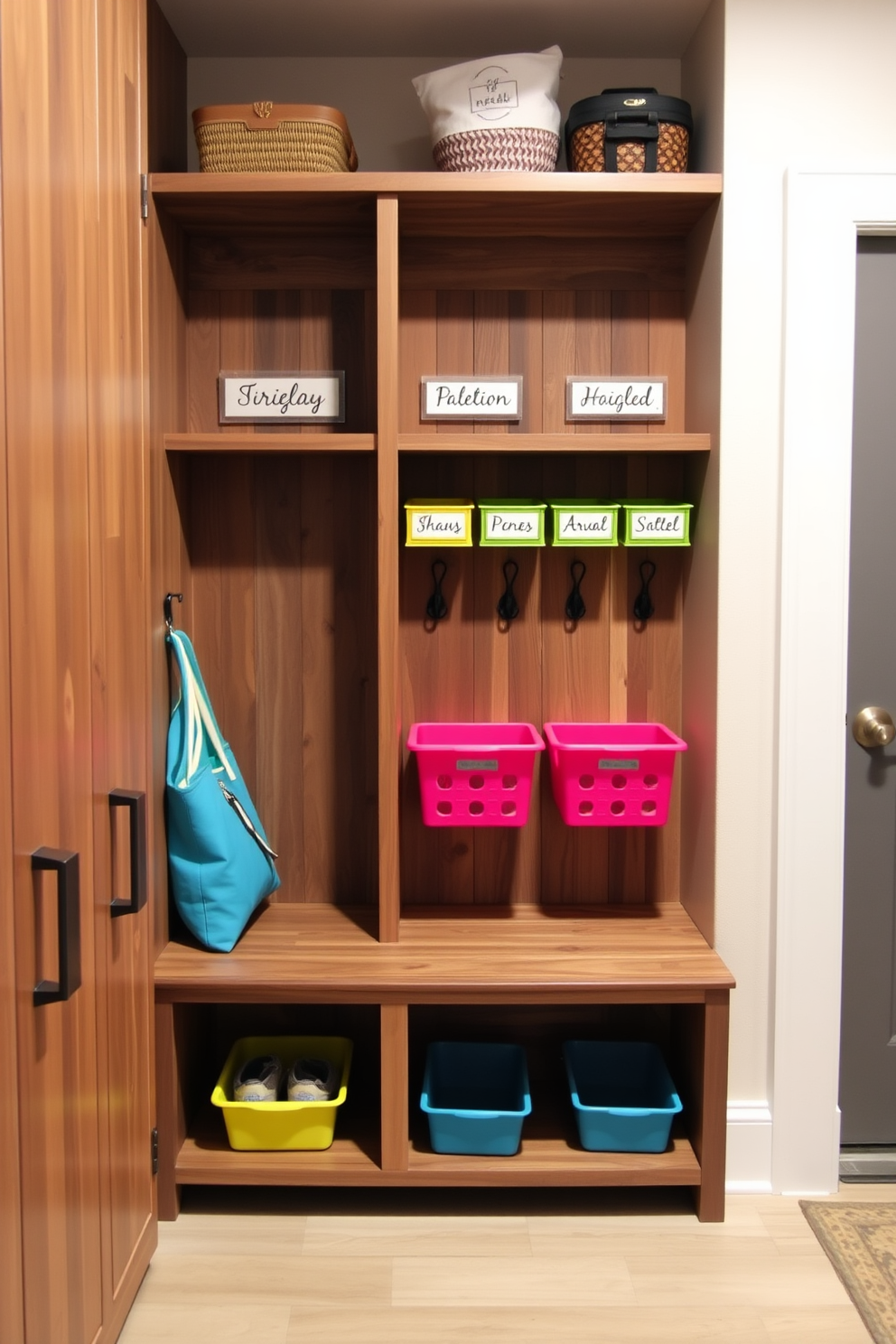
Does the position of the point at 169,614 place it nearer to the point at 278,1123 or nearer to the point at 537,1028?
the point at 278,1123

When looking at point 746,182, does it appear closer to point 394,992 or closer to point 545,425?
point 545,425

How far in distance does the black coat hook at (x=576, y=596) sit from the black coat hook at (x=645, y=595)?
0.42 feet

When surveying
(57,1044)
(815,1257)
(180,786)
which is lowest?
(815,1257)

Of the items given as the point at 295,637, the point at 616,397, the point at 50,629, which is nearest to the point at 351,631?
the point at 295,637

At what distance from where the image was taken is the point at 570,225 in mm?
2588

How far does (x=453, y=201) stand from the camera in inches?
95.4

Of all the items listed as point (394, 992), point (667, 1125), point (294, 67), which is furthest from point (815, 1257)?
point (294, 67)

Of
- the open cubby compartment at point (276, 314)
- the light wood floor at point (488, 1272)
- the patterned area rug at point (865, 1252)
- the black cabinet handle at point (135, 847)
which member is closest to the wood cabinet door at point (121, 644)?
the black cabinet handle at point (135, 847)

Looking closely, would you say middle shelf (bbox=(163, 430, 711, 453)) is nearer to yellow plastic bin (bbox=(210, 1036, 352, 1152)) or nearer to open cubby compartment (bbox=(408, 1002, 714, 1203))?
open cubby compartment (bbox=(408, 1002, 714, 1203))

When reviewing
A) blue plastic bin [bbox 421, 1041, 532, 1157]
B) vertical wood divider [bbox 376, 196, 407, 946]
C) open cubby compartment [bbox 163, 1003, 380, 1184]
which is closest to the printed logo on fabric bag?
vertical wood divider [bbox 376, 196, 407, 946]

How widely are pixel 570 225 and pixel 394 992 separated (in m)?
1.69

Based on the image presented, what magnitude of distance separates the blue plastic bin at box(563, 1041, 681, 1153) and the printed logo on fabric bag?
2047 millimetres

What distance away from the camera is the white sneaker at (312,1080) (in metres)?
2.48

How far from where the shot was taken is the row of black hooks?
2.73 metres
